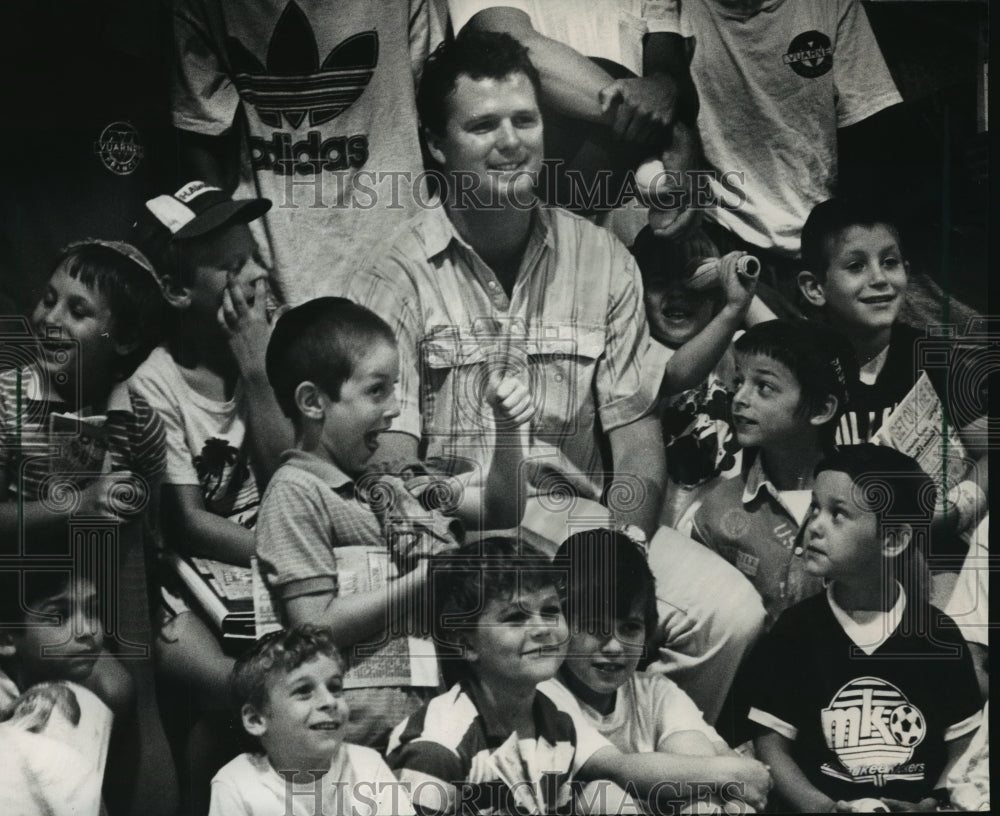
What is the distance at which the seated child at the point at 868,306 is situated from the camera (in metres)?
4.36

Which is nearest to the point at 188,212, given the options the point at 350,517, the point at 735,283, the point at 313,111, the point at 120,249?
the point at 120,249

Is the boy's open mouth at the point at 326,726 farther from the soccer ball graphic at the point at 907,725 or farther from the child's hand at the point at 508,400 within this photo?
the soccer ball graphic at the point at 907,725

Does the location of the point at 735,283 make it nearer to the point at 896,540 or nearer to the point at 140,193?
A: the point at 896,540

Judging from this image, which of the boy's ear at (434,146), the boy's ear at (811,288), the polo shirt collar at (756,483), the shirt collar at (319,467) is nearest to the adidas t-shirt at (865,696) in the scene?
the polo shirt collar at (756,483)

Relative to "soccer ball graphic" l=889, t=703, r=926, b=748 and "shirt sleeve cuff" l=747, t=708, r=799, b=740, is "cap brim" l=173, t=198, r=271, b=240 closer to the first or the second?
"shirt sleeve cuff" l=747, t=708, r=799, b=740

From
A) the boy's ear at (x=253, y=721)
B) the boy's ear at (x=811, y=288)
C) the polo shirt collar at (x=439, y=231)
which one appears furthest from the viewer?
the boy's ear at (x=811, y=288)

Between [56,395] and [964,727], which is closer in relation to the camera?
[56,395]

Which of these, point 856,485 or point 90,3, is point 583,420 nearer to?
point 856,485

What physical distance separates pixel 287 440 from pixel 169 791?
1.17 m

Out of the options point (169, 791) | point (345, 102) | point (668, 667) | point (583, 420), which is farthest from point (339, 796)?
point (345, 102)

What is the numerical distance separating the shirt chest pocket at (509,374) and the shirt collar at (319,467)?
0.31m

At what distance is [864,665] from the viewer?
14.2 ft

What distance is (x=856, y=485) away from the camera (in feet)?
14.3

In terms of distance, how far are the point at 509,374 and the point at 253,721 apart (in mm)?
1361
